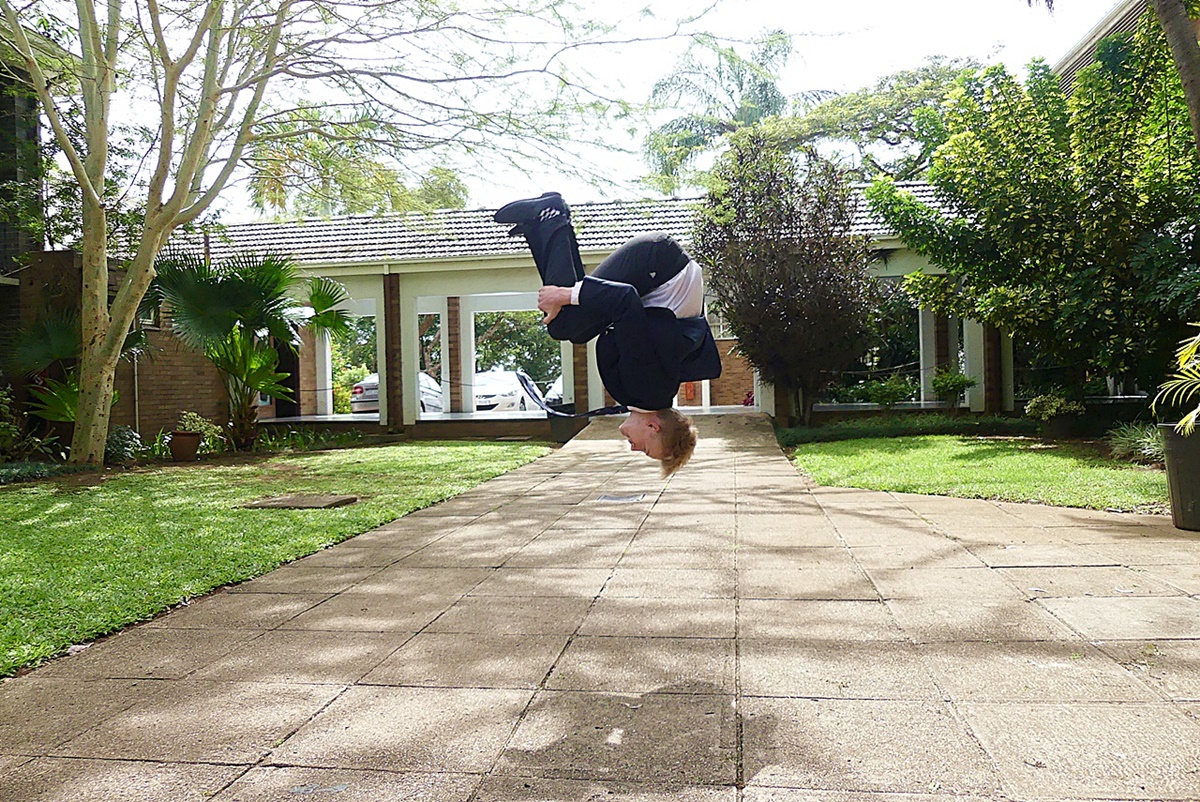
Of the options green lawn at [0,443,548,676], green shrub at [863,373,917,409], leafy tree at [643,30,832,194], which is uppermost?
leafy tree at [643,30,832,194]

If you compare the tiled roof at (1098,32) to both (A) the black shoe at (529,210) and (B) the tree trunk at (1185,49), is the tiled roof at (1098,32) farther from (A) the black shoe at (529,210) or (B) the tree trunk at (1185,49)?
(A) the black shoe at (529,210)

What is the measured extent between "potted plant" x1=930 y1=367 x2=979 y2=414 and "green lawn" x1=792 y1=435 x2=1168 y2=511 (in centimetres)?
244

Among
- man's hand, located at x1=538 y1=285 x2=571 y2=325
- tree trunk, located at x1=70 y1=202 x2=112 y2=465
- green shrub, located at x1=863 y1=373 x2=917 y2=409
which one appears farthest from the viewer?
green shrub, located at x1=863 y1=373 x2=917 y2=409

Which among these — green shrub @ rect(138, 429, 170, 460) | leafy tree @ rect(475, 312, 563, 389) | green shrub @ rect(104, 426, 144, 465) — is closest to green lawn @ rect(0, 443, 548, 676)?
green shrub @ rect(104, 426, 144, 465)

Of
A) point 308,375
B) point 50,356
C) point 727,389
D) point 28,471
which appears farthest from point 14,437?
point 727,389

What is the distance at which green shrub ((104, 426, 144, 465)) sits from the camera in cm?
1262

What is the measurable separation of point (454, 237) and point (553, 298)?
1374cm

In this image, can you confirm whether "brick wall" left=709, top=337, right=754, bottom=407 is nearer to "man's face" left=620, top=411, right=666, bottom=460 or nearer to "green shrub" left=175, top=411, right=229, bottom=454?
"green shrub" left=175, top=411, right=229, bottom=454

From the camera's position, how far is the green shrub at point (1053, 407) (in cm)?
1303

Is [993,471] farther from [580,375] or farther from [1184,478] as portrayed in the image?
[580,375]

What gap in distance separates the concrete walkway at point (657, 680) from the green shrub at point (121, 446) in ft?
26.3

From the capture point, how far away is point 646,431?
3740 mm

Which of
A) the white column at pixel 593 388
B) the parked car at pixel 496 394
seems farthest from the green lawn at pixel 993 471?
the parked car at pixel 496 394

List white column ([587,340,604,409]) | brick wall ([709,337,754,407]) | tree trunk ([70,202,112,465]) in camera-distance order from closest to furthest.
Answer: tree trunk ([70,202,112,465]) → white column ([587,340,604,409]) → brick wall ([709,337,754,407])
